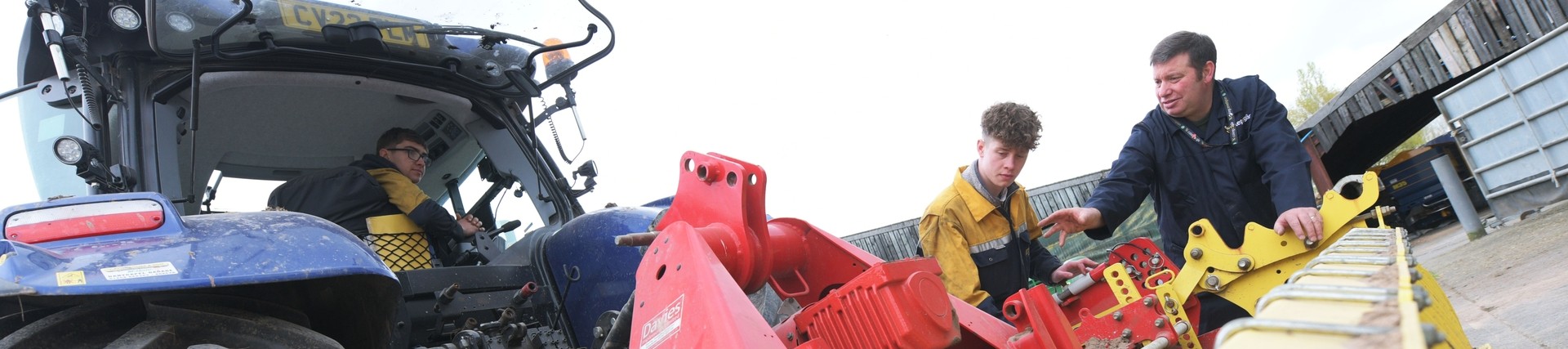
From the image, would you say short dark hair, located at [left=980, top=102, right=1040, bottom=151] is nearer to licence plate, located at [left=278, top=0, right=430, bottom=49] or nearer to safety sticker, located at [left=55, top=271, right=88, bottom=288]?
licence plate, located at [left=278, top=0, right=430, bottom=49]

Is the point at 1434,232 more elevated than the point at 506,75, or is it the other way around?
the point at 506,75

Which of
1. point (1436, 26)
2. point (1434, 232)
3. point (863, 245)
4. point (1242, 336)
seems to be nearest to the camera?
point (1242, 336)

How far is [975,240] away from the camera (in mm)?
3596

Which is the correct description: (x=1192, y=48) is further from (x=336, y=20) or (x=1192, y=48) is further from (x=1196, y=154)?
(x=336, y=20)

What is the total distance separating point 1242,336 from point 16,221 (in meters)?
2.41

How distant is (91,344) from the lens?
2.12 m

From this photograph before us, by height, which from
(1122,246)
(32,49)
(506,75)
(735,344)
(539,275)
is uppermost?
(32,49)

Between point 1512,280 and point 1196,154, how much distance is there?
3.64 metres

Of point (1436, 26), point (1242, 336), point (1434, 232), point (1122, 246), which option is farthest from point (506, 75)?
point (1434, 232)

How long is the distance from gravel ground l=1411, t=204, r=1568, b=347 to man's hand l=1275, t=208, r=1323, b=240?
101 cm

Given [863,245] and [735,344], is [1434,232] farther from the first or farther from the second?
[735,344]

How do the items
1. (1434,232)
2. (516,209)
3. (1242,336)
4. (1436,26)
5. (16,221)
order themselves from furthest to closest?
(1434,232)
(1436,26)
(516,209)
(16,221)
(1242,336)

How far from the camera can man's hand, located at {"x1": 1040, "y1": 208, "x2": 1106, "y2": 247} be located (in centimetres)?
335

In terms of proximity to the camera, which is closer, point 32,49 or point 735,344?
point 735,344
